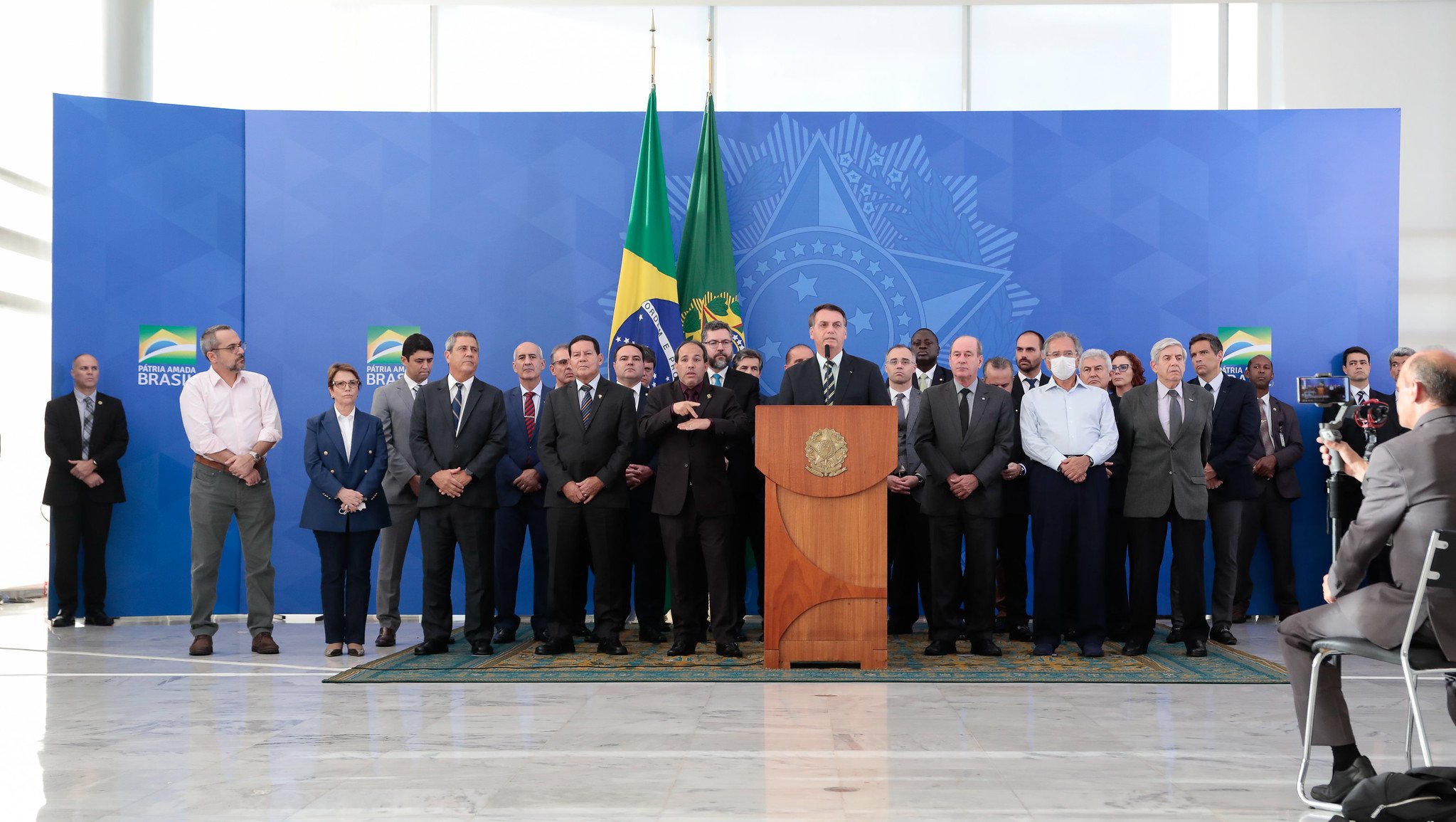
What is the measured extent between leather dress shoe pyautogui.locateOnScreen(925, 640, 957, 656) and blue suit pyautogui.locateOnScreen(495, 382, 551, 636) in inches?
81.3

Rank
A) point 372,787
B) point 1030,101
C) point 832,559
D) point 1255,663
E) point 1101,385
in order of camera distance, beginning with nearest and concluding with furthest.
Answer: point 372,787, point 832,559, point 1255,663, point 1101,385, point 1030,101

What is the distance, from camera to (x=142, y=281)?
7.41 metres

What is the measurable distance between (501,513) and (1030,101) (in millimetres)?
5000

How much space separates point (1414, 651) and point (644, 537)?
407 centimetres

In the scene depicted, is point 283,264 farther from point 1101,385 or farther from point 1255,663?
point 1255,663

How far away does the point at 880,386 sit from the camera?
570 centimetres

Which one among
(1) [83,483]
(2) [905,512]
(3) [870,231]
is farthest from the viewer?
(3) [870,231]

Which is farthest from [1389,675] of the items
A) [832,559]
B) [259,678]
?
[259,678]

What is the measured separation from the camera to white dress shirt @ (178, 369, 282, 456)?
594 centimetres

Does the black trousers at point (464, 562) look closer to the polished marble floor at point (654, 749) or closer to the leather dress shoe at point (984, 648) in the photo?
the polished marble floor at point (654, 749)

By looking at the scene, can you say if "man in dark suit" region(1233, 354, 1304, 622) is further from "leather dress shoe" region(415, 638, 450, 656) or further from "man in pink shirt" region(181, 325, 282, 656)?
"man in pink shirt" region(181, 325, 282, 656)

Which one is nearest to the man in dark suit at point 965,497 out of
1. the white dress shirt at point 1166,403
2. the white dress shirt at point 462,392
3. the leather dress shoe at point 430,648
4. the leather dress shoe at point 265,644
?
the white dress shirt at point 1166,403

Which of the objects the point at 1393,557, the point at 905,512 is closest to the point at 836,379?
the point at 905,512

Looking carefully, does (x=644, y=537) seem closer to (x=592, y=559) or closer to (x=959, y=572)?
(x=592, y=559)
